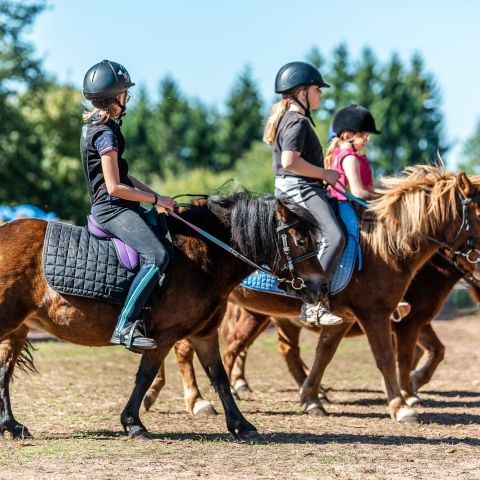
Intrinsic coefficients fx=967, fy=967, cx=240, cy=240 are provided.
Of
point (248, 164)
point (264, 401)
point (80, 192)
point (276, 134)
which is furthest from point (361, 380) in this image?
point (248, 164)

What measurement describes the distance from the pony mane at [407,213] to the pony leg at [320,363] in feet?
3.38

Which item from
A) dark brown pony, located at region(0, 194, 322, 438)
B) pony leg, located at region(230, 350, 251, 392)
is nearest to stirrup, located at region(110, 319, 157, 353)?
dark brown pony, located at region(0, 194, 322, 438)

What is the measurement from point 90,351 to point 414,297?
7047 millimetres

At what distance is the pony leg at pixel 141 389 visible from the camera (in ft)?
24.2

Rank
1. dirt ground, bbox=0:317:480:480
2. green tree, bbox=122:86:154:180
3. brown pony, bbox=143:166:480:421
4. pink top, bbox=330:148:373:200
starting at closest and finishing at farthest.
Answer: dirt ground, bbox=0:317:480:480 < brown pony, bbox=143:166:480:421 < pink top, bbox=330:148:373:200 < green tree, bbox=122:86:154:180

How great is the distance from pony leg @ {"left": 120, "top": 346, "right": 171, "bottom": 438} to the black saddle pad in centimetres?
52

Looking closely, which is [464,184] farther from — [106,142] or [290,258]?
[106,142]

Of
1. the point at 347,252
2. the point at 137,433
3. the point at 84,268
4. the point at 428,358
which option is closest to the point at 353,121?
the point at 347,252

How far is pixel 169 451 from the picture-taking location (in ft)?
22.4

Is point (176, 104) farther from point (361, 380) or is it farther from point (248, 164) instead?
→ point (361, 380)

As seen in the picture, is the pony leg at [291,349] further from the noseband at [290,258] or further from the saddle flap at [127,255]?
the saddle flap at [127,255]

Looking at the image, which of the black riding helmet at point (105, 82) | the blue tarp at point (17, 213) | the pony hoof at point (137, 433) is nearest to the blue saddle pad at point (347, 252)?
the pony hoof at point (137, 433)

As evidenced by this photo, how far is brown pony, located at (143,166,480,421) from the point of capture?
8.70 metres

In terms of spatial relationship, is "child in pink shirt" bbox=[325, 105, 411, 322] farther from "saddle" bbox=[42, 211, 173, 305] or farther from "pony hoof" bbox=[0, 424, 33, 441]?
"pony hoof" bbox=[0, 424, 33, 441]
